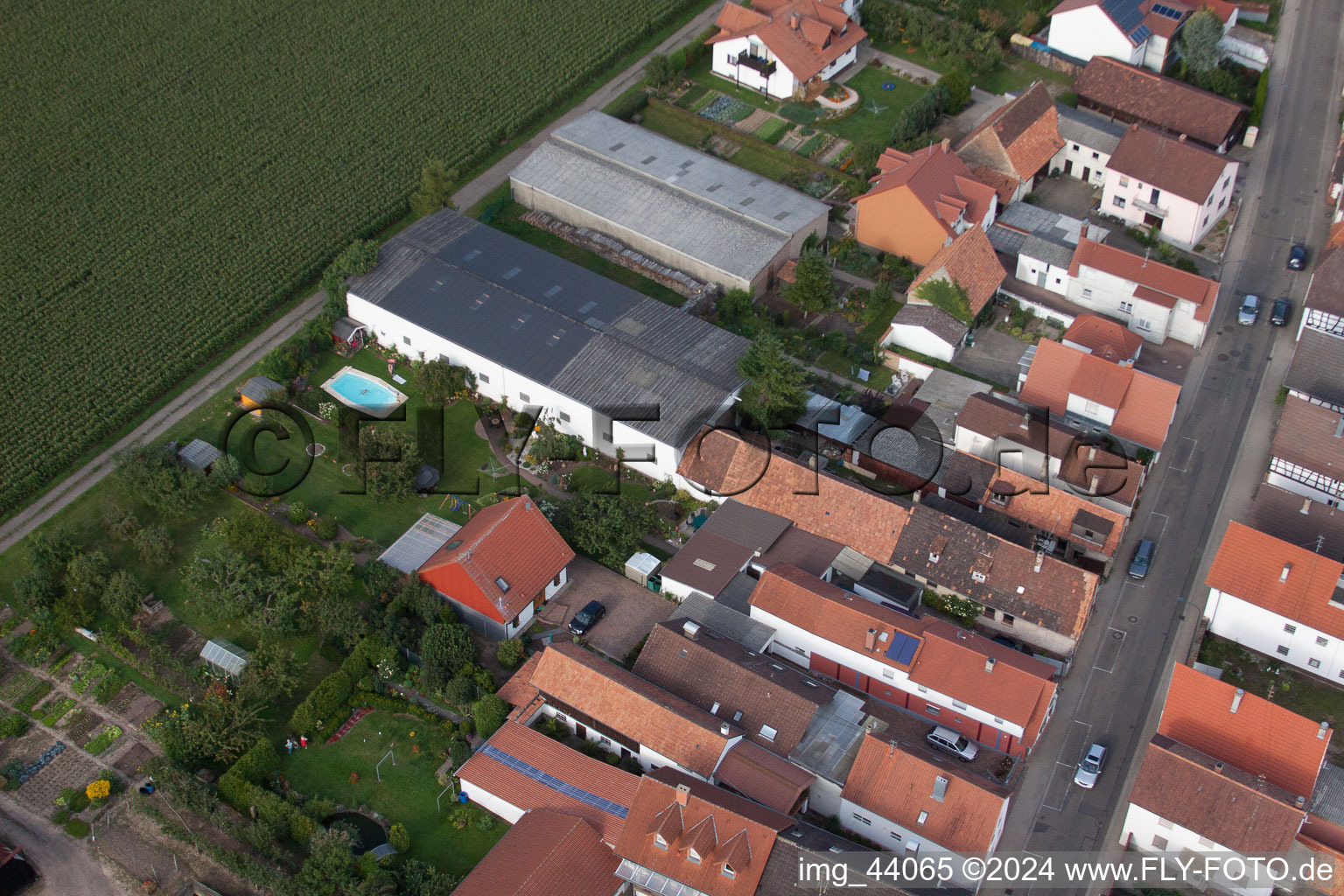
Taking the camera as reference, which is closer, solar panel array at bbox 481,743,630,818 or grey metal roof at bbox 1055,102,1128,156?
solar panel array at bbox 481,743,630,818

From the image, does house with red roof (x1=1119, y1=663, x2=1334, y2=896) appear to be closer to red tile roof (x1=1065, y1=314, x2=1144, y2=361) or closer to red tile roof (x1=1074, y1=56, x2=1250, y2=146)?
red tile roof (x1=1065, y1=314, x2=1144, y2=361)

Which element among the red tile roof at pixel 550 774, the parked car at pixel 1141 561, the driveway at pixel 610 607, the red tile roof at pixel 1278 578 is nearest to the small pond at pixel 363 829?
the red tile roof at pixel 550 774

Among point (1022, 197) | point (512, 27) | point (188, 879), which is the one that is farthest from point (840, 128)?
point (188, 879)

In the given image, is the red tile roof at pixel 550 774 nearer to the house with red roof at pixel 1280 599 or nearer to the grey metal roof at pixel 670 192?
the house with red roof at pixel 1280 599

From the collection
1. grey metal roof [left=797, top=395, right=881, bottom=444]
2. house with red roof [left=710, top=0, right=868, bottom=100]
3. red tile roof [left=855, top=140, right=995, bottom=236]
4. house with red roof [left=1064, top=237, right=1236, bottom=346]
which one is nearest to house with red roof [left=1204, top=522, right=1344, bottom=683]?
house with red roof [left=1064, top=237, right=1236, bottom=346]

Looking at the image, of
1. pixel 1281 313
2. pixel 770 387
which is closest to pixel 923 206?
pixel 770 387

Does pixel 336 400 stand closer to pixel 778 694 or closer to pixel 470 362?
pixel 470 362
